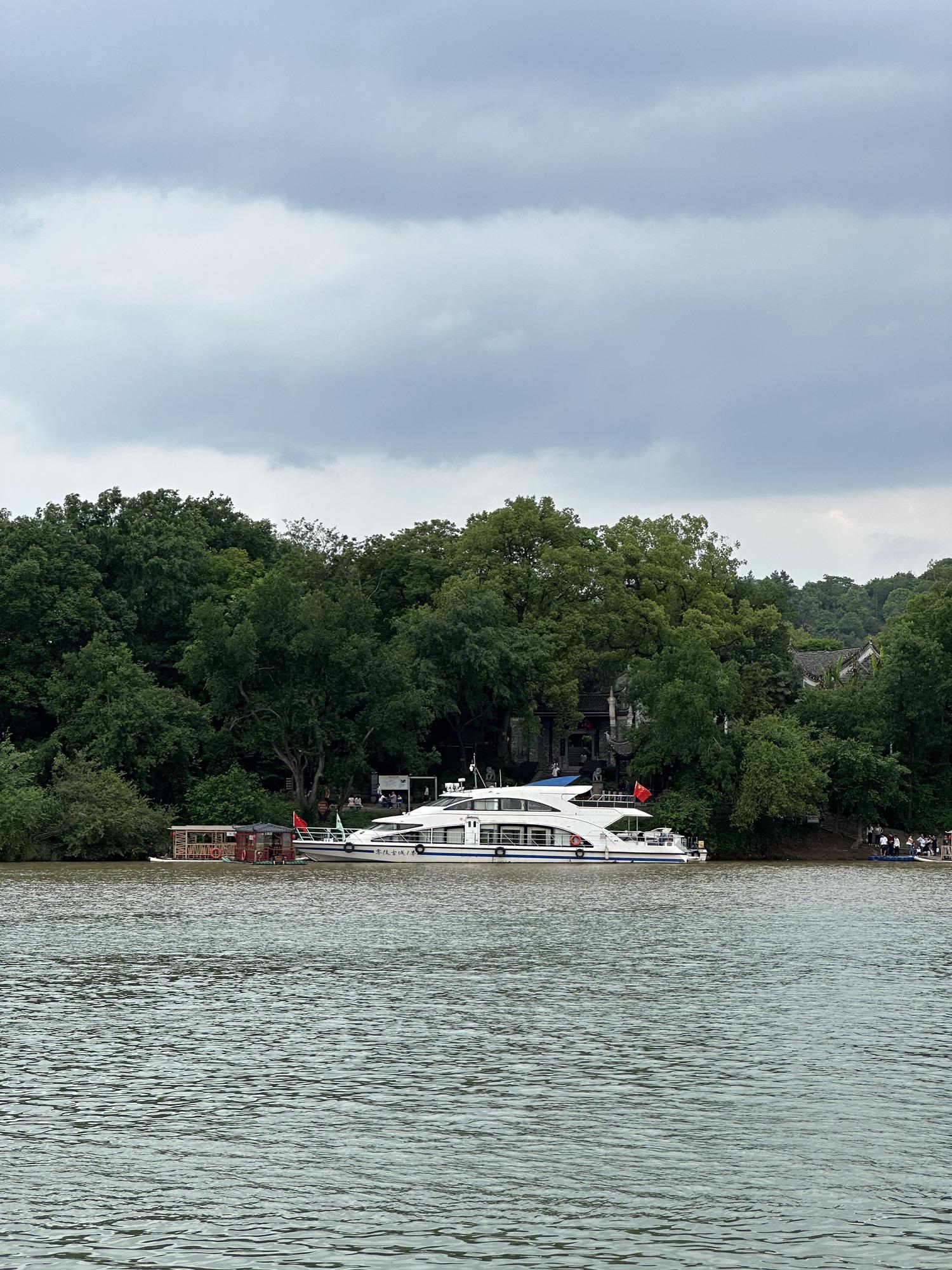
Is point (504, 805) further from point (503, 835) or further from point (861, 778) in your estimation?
point (861, 778)

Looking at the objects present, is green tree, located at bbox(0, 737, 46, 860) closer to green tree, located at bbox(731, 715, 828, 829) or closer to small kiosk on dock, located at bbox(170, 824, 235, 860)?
small kiosk on dock, located at bbox(170, 824, 235, 860)

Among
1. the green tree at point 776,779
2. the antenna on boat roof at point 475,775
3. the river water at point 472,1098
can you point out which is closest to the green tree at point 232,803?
the antenna on boat roof at point 475,775

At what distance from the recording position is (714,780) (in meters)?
85.1

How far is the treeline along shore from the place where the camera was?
79.4 m

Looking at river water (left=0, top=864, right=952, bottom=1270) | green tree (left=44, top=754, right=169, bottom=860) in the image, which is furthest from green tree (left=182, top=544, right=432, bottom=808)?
river water (left=0, top=864, right=952, bottom=1270)

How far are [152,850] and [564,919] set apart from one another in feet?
115

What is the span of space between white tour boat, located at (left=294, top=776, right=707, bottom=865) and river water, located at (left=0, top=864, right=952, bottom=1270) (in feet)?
115

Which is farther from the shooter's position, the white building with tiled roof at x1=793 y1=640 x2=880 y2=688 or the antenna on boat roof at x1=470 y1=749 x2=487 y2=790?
the white building with tiled roof at x1=793 y1=640 x2=880 y2=688

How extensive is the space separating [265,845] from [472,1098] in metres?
57.4

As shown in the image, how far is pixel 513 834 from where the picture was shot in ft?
259

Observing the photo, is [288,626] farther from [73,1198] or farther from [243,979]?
[73,1198]

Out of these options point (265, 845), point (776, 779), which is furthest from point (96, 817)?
point (776, 779)

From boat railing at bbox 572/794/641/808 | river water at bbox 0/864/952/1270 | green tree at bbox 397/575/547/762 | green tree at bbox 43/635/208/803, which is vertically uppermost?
green tree at bbox 397/575/547/762

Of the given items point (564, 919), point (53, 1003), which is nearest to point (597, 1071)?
point (53, 1003)
